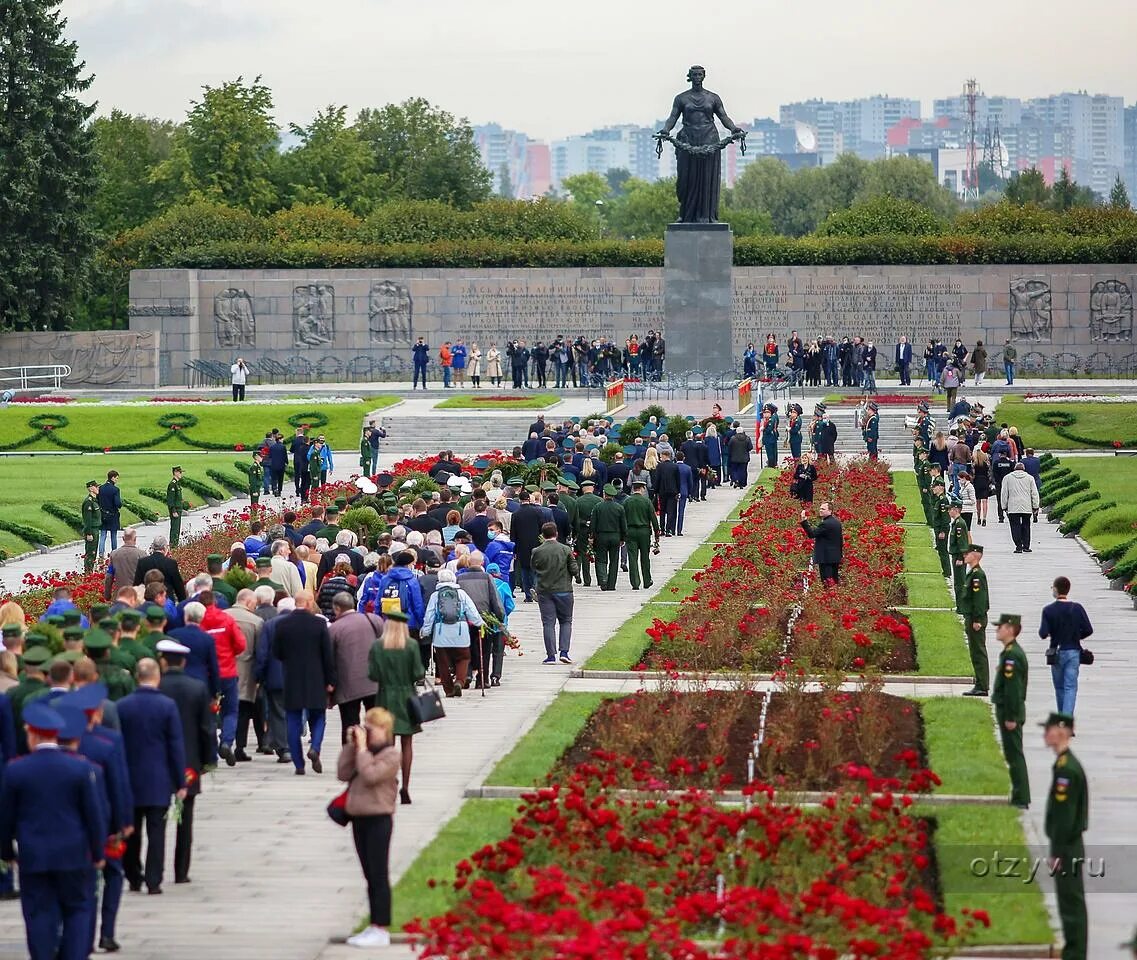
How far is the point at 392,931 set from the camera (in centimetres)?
1165

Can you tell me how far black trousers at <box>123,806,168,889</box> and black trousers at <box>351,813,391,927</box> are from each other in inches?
61.0

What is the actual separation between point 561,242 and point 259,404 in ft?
59.5

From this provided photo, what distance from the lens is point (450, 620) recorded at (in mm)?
18406

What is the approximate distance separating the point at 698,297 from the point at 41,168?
24.3 metres

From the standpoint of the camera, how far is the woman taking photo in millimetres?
11516

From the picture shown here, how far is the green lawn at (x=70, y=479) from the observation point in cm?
3441

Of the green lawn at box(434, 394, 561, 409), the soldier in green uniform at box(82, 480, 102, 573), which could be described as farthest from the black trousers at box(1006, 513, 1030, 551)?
the green lawn at box(434, 394, 561, 409)

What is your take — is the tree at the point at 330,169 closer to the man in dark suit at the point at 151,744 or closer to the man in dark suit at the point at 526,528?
the man in dark suit at the point at 526,528

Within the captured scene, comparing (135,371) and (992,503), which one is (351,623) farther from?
(135,371)

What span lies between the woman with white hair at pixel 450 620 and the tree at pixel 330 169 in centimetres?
6530

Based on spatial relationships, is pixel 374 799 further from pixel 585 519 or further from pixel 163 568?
pixel 585 519

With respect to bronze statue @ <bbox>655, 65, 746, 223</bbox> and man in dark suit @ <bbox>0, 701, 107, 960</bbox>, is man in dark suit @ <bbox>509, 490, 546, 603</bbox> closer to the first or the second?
man in dark suit @ <bbox>0, 701, 107, 960</bbox>

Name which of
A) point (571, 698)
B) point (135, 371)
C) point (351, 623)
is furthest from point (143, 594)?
point (135, 371)

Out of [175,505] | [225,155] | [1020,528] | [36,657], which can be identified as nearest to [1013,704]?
[36,657]
